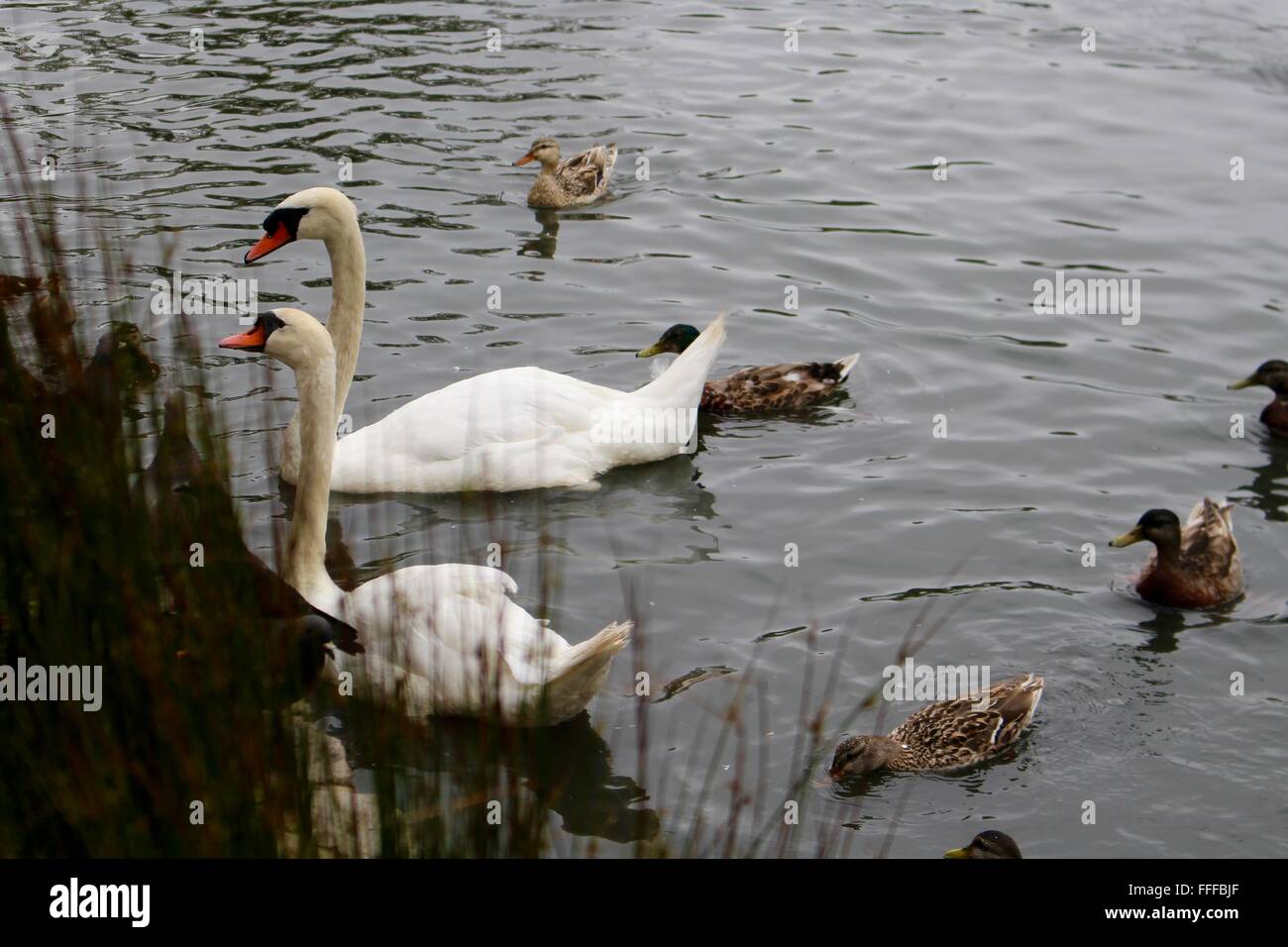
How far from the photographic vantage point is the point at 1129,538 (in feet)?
29.0

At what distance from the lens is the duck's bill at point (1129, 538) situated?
8.78 m

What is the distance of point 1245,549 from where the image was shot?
30.5 ft

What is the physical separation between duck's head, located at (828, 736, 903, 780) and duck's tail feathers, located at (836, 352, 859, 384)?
4.10m

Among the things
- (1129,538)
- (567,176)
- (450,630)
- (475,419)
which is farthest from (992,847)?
(567,176)

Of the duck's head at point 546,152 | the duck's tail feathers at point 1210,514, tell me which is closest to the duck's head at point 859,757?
the duck's tail feathers at point 1210,514

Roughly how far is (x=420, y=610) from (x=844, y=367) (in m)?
4.70

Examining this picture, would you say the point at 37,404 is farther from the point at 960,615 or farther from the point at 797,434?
the point at 797,434

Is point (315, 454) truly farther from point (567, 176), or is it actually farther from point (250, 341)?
point (567, 176)

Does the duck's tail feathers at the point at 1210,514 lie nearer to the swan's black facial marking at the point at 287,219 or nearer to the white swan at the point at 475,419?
the white swan at the point at 475,419

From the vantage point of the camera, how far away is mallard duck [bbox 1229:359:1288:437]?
10.5m

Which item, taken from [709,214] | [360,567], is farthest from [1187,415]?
[360,567]

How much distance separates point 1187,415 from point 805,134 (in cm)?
595

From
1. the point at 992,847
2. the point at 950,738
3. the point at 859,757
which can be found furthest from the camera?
the point at 950,738

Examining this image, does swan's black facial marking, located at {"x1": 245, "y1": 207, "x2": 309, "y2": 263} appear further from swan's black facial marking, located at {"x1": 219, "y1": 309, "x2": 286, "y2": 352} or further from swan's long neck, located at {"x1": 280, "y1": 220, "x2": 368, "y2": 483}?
swan's black facial marking, located at {"x1": 219, "y1": 309, "x2": 286, "y2": 352}
